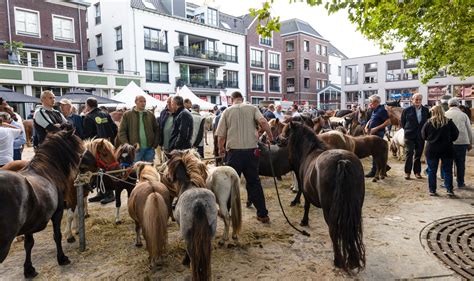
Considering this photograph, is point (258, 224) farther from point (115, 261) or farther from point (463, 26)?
point (463, 26)

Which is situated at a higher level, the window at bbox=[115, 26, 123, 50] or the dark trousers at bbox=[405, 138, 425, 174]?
the window at bbox=[115, 26, 123, 50]

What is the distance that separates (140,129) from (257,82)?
1400 inches

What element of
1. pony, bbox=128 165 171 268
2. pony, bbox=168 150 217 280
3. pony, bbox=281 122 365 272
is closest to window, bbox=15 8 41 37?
pony, bbox=128 165 171 268

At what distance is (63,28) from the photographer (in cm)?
2492

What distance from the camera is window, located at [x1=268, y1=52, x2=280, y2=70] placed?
42.1 metres

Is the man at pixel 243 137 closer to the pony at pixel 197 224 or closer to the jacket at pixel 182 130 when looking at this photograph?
the jacket at pixel 182 130

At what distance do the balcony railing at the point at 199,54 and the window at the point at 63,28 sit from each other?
9265 millimetres

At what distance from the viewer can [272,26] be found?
4.43 metres

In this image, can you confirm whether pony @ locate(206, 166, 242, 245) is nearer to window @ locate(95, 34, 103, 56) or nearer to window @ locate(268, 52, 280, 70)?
window @ locate(95, 34, 103, 56)

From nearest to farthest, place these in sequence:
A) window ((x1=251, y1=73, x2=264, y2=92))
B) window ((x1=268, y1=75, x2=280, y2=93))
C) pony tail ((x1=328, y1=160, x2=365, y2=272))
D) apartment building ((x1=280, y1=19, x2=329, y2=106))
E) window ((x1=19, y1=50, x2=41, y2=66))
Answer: pony tail ((x1=328, y1=160, x2=365, y2=272)) < window ((x1=19, y1=50, x2=41, y2=66)) < window ((x1=251, y1=73, x2=264, y2=92)) < window ((x1=268, y1=75, x2=280, y2=93)) < apartment building ((x1=280, y1=19, x2=329, y2=106))

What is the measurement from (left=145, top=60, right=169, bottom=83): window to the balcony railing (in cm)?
192

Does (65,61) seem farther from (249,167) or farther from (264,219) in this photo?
(264,219)

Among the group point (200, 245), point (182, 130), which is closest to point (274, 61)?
point (182, 130)

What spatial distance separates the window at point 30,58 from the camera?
2222cm
